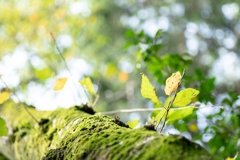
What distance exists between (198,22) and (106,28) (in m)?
2.35

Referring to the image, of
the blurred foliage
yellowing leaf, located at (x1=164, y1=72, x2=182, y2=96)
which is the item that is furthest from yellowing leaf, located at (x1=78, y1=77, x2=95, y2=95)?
the blurred foliage

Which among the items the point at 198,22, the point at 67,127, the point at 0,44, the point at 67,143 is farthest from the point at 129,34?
the point at 198,22

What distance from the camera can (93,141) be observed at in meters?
0.75

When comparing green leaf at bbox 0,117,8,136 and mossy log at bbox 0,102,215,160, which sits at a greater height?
green leaf at bbox 0,117,8,136

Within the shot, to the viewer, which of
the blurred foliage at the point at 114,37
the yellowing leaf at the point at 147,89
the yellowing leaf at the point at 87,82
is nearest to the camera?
the yellowing leaf at the point at 147,89

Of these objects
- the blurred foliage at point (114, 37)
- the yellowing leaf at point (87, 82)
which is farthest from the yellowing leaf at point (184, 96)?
the blurred foliage at point (114, 37)

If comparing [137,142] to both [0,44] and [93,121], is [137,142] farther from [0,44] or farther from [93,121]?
[0,44]

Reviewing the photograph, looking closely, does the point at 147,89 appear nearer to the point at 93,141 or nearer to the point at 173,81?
the point at 173,81

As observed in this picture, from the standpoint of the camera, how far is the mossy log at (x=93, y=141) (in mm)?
608

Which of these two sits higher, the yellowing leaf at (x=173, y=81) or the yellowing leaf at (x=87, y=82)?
the yellowing leaf at (x=87, y=82)

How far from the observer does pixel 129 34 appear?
1616 mm

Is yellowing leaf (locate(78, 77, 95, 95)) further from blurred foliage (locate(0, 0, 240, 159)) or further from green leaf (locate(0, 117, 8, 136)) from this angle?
blurred foliage (locate(0, 0, 240, 159))

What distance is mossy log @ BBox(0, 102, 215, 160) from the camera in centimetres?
61

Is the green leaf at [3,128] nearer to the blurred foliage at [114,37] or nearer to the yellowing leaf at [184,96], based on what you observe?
the yellowing leaf at [184,96]
